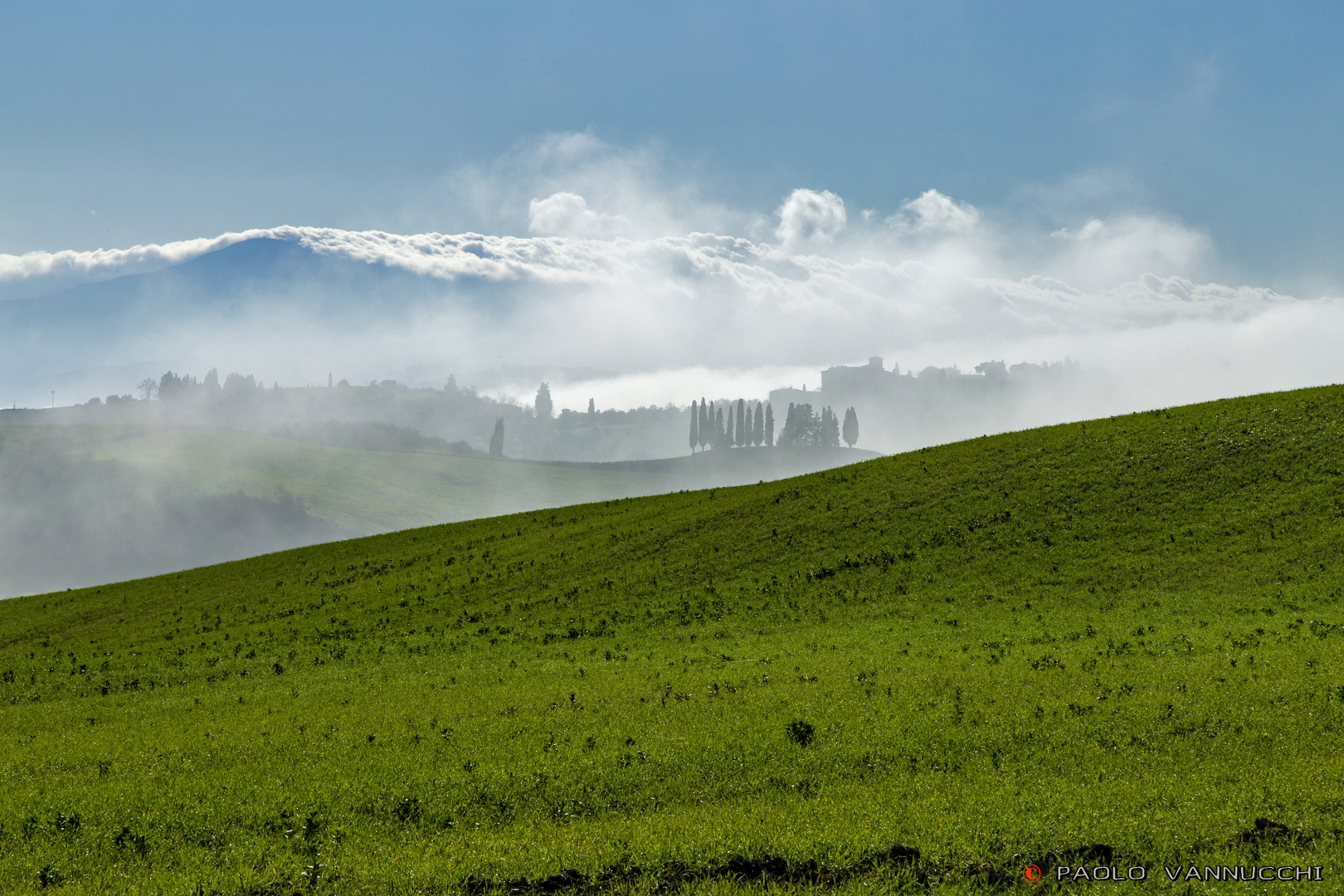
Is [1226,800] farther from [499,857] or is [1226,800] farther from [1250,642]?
[1250,642]

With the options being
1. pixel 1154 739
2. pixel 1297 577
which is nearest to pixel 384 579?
pixel 1154 739

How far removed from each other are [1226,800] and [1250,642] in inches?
576

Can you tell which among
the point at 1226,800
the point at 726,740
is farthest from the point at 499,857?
the point at 1226,800

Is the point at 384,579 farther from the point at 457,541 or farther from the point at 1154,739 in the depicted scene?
the point at 1154,739

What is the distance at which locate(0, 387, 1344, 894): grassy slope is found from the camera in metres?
13.7

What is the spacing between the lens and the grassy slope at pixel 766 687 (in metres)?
13.7

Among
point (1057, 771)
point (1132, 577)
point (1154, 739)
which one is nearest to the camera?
point (1057, 771)

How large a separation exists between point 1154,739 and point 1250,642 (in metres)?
11.4

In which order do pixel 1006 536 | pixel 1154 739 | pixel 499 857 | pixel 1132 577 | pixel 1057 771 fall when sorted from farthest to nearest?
pixel 1006 536 → pixel 1132 577 → pixel 1154 739 → pixel 1057 771 → pixel 499 857

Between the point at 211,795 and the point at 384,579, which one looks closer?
the point at 211,795

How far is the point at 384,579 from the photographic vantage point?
5309cm

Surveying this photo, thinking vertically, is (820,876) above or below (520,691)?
above

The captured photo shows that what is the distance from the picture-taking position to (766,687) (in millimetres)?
24188

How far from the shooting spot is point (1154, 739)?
1716 cm
